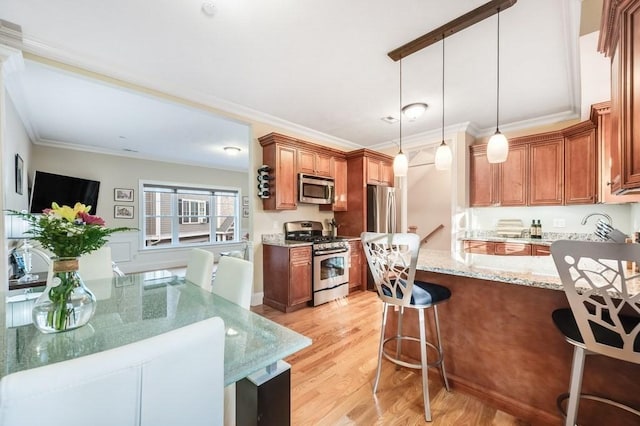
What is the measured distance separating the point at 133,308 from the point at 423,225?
5.35 m

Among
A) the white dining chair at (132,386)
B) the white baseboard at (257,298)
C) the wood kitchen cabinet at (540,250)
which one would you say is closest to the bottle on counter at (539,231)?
the wood kitchen cabinet at (540,250)

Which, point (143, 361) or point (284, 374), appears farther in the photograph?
point (284, 374)

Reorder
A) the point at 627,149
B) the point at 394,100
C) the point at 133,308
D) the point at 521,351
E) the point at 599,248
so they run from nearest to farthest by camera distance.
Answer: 1. the point at 599,248
2. the point at 627,149
3. the point at 133,308
4. the point at 521,351
5. the point at 394,100

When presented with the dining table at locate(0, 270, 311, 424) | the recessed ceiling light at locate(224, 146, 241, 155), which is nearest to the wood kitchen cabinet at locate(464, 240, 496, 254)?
the dining table at locate(0, 270, 311, 424)

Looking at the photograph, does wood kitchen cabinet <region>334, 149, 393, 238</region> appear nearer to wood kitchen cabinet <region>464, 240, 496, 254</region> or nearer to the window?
wood kitchen cabinet <region>464, 240, 496, 254</region>

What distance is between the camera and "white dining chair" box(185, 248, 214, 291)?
1982mm

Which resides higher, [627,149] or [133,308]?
[627,149]

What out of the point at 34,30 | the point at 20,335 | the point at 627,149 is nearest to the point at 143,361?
the point at 20,335

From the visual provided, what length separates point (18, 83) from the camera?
114 inches

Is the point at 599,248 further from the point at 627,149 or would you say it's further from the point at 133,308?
the point at 133,308

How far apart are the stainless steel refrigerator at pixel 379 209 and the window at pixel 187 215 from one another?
15.9 ft

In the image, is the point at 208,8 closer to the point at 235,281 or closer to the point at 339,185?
the point at 235,281

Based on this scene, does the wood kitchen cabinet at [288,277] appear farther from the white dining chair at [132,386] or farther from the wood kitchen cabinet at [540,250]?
the wood kitchen cabinet at [540,250]

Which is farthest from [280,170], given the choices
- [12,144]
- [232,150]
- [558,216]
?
[558,216]
